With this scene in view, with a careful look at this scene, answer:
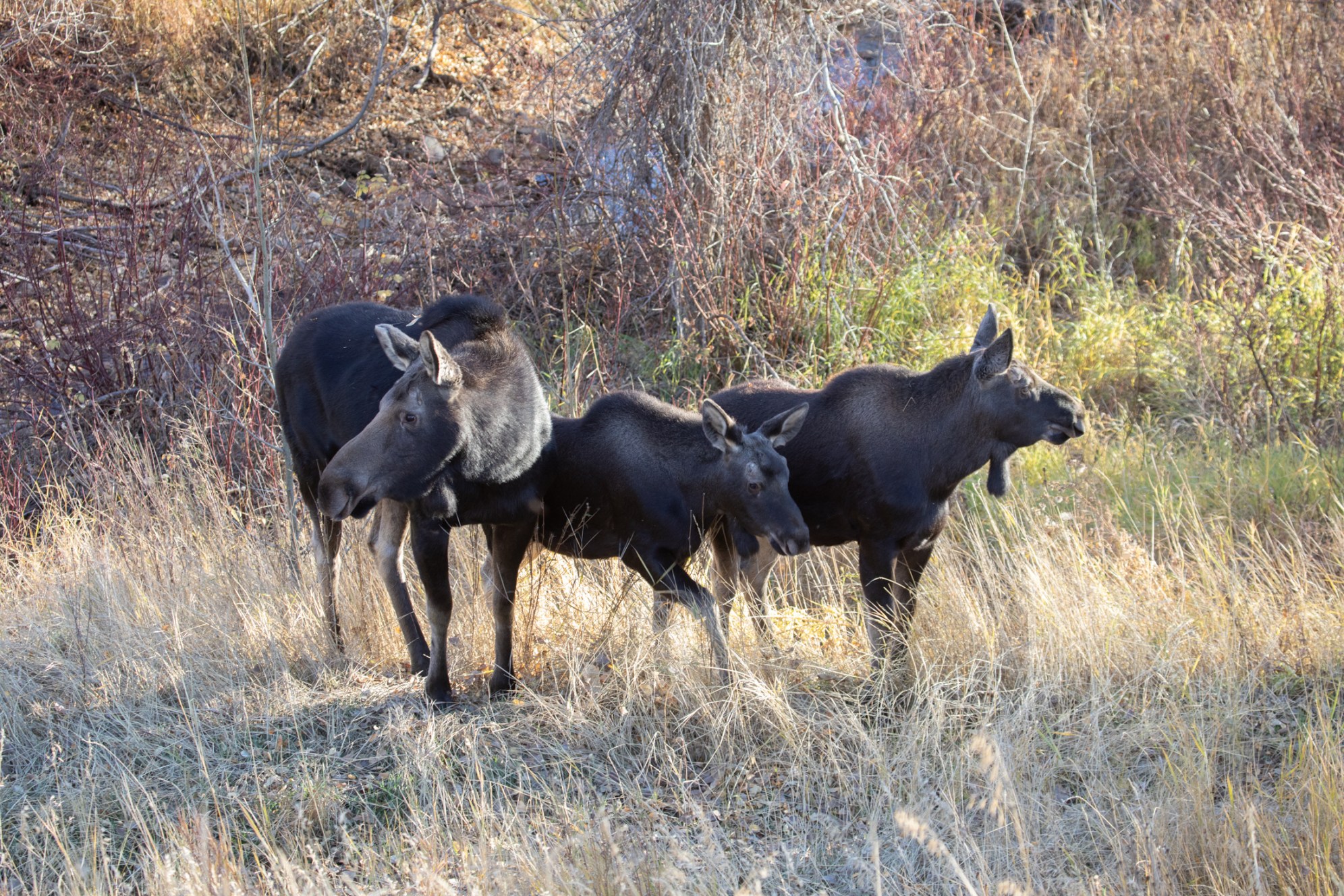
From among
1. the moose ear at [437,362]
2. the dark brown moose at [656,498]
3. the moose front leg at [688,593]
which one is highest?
the moose ear at [437,362]

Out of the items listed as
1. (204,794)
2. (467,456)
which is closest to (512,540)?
(467,456)

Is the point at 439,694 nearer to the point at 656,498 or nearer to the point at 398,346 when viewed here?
the point at 656,498

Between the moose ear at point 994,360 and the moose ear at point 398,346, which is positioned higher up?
the moose ear at point 398,346

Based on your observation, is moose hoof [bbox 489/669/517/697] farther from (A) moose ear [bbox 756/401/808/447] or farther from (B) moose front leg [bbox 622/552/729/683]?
(A) moose ear [bbox 756/401/808/447]

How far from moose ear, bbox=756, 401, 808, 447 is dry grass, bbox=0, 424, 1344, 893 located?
1146 millimetres

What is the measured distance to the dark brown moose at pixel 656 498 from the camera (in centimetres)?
591

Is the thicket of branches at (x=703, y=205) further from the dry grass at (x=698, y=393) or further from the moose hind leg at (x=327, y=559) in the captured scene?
the moose hind leg at (x=327, y=559)

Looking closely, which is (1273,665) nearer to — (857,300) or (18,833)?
(857,300)

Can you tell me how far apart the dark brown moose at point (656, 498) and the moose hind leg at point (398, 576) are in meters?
0.49

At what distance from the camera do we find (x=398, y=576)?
6.56 metres

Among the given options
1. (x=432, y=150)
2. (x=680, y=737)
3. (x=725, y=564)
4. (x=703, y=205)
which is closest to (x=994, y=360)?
(x=725, y=564)

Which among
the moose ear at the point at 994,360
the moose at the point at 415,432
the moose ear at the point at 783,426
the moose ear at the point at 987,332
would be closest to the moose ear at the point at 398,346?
the moose at the point at 415,432

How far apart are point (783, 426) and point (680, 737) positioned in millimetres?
1613

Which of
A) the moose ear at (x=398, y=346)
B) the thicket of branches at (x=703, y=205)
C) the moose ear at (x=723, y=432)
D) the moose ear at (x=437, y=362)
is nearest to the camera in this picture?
the moose ear at (x=437, y=362)
